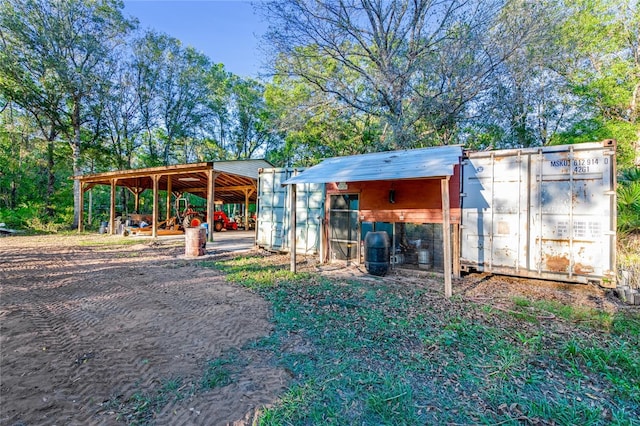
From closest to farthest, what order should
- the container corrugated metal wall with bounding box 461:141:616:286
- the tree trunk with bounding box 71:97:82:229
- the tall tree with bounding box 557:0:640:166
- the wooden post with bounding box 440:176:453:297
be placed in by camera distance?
the wooden post with bounding box 440:176:453:297 < the container corrugated metal wall with bounding box 461:141:616:286 < the tall tree with bounding box 557:0:640:166 < the tree trunk with bounding box 71:97:82:229

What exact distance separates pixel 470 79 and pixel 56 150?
78.0 feet

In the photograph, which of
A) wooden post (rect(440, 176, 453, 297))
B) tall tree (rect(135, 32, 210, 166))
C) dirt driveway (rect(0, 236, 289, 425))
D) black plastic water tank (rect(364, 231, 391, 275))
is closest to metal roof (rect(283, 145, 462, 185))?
wooden post (rect(440, 176, 453, 297))

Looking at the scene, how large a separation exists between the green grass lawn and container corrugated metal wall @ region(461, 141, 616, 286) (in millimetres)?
1283

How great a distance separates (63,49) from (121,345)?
21262 mm

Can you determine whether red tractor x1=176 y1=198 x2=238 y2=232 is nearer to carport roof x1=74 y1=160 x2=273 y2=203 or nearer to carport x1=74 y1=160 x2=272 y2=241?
carport x1=74 y1=160 x2=272 y2=241

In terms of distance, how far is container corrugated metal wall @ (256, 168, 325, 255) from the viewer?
28.7ft

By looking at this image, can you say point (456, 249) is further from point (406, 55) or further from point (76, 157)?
point (76, 157)

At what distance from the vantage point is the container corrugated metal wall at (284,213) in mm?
8758

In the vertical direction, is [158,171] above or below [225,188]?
above

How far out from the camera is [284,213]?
9438mm

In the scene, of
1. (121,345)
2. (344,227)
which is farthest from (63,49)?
(121,345)

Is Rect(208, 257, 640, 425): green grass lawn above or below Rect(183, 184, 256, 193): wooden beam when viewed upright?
below

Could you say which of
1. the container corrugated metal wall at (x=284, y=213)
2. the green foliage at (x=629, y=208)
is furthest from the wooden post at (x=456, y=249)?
the green foliage at (x=629, y=208)

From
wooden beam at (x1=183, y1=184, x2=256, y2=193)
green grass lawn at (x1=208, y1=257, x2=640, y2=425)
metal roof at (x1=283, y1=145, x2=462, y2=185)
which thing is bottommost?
green grass lawn at (x1=208, y1=257, x2=640, y2=425)
